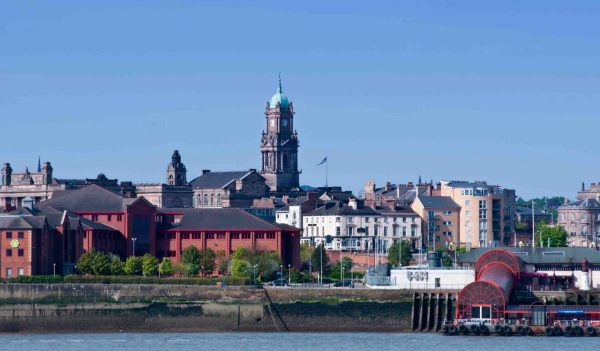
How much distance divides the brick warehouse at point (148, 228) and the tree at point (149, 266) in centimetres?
547

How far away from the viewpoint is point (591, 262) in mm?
139875

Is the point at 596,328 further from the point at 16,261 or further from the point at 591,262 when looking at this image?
the point at 16,261

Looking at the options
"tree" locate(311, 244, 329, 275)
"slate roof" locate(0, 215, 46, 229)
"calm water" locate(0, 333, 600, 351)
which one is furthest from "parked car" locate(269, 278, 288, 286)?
"tree" locate(311, 244, 329, 275)

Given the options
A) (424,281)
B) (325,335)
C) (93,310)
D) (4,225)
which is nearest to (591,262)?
(424,281)

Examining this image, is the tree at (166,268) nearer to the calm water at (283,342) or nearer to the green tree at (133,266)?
the green tree at (133,266)

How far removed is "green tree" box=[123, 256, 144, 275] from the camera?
154500 millimetres

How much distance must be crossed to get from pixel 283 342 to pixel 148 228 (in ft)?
163

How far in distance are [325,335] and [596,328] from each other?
1645 cm

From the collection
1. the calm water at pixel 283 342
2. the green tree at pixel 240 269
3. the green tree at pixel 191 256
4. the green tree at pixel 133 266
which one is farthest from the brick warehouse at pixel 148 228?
the calm water at pixel 283 342

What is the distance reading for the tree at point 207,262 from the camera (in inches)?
6324

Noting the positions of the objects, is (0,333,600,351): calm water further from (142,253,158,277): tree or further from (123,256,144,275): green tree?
A: (142,253,158,277): tree

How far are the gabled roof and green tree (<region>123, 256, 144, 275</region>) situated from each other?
10808mm

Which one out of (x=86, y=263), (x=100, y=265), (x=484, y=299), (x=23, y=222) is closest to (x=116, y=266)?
(x=100, y=265)

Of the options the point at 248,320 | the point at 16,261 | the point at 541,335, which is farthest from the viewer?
the point at 16,261
